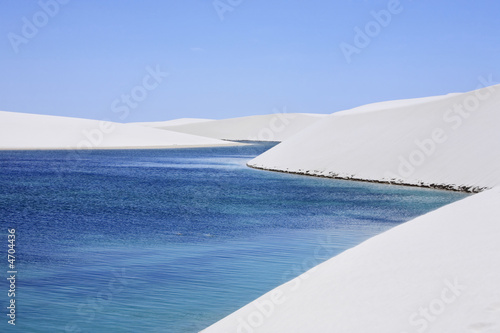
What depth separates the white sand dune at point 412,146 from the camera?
39.9 metres

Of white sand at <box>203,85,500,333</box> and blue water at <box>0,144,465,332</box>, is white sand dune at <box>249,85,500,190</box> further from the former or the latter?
white sand at <box>203,85,500,333</box>

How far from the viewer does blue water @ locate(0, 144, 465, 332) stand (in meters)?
10.3

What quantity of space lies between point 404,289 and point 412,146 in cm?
4278

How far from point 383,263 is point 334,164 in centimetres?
4282

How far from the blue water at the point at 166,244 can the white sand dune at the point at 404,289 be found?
1.90 meters

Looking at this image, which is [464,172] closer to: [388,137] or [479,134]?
[479,134]

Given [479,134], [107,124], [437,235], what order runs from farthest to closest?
1. [107,124]
2. [479,134]
3. [437,235]

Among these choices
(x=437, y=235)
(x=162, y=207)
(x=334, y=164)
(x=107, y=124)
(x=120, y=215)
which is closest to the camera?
(x=437, y=235)

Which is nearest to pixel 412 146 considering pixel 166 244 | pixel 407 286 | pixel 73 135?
pixel 166 244

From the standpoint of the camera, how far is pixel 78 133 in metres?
122

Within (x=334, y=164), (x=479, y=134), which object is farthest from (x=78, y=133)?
(x=479, y=134)

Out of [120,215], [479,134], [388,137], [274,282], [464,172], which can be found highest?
[388,137]

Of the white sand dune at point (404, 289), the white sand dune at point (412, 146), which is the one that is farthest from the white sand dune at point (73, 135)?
the white sand dune at point (404, 289)

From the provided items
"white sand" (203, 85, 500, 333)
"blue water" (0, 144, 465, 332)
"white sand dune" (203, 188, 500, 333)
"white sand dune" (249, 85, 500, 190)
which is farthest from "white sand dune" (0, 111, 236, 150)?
"white sand dune" (203, 188, 500, 333)
